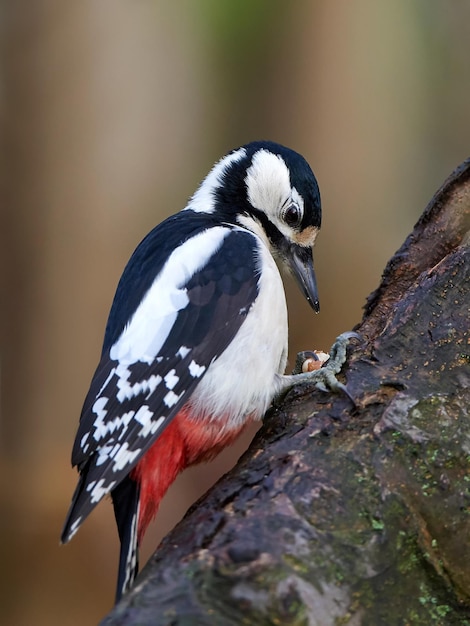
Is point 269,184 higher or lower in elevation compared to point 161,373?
higher

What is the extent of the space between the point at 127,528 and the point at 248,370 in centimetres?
47

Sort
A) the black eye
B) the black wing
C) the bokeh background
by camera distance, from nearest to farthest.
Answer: the black wing → the black eye → the bokeh background

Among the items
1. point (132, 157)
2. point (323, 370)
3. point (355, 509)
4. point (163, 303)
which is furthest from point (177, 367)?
point (132, 157)

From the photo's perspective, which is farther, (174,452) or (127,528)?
→ (174,452)

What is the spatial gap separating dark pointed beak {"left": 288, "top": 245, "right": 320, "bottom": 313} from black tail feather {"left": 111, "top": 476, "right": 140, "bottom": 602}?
84cm

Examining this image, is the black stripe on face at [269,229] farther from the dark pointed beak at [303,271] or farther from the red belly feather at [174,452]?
the red belly feather at [174,452]

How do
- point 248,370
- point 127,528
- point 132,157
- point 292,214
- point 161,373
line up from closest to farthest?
1. point 127,528
2. point 161,373
3. point 248,370
4. point 292,214
5. point 132,157

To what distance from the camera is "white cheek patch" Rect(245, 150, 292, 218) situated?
2.30 meters

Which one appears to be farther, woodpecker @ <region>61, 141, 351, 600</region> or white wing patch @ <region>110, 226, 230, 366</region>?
white wing patch @ <region>110, 226, 230, 366</region>

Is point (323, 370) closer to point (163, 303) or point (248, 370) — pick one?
point (248, 370)

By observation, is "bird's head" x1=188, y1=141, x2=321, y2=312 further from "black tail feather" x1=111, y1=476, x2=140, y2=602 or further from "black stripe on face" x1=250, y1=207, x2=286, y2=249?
"black tail feather" x1=111, y1=476, x2=140, y2=602

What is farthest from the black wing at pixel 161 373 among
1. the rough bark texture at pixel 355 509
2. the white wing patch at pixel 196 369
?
the rough bark texture at pixel 355 509

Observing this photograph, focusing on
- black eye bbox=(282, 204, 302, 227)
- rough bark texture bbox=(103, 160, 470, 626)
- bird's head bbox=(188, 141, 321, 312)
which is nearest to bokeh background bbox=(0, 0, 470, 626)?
bird's head bbox=(188, 141, 321, 312)

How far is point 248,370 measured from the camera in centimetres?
189
